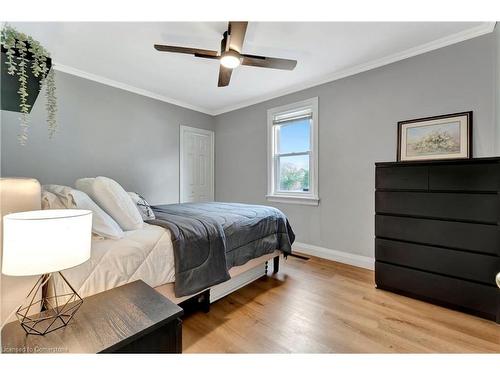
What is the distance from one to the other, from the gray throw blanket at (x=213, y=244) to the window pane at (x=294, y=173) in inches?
51.9

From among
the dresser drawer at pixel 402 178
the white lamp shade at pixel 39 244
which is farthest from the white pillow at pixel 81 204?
the dresser drawer at pixel 402 178

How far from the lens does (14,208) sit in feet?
3.13

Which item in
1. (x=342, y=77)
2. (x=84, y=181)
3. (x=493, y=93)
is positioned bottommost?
(x=84, y=181)

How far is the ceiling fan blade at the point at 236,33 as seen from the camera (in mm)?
1627

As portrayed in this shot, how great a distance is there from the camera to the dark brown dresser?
1728 mm

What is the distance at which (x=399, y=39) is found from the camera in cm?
227

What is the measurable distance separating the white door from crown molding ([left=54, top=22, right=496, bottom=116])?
1.64ft

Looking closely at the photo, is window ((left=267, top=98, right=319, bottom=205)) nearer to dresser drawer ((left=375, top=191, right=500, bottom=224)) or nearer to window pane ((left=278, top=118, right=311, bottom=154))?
window pane ((left=278, top=118, right=311, bottom=154))

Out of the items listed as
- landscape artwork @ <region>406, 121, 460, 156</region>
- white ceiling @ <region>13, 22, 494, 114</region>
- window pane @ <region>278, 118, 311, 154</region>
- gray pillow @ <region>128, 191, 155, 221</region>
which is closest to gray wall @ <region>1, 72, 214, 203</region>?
white ceiling @ <region>13, 22, 494, 114</region>

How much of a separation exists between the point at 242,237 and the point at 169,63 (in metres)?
2.25

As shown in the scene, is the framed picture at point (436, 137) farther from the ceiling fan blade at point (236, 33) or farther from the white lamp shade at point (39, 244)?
the white lamp shade at point (39, 244)

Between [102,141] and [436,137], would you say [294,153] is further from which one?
[102,141]
